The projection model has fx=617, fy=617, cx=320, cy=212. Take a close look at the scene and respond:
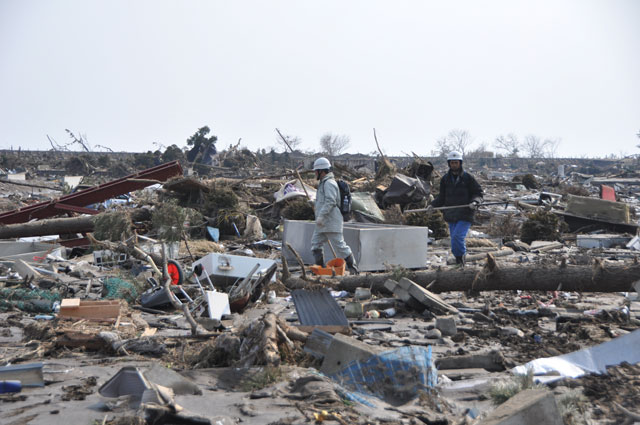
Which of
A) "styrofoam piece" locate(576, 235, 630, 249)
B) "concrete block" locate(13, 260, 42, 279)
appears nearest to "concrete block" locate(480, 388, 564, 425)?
"concrete block" locate(13, 260, 42, 279)

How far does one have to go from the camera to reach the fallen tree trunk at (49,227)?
1173 cm

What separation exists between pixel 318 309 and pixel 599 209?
11.4 metres

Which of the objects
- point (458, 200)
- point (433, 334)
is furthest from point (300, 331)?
point (458, 200)

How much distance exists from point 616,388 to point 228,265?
467 cm

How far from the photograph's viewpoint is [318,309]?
5805 millimetres

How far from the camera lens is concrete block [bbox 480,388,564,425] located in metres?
2.91

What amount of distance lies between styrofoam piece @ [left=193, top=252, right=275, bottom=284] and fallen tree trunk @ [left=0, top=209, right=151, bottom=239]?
5.27 meters

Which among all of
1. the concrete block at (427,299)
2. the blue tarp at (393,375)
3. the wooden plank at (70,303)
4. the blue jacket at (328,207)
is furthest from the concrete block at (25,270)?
the blue tarp at (393,375)

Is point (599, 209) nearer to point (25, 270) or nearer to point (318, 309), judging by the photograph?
point (318, 309)

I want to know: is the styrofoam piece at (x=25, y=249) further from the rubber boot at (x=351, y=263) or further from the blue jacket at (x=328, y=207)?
the rubber boot at (x=351, y=263)

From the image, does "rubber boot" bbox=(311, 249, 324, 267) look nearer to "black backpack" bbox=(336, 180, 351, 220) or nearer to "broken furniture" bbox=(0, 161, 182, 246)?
"black backpack" bbox=(336, 180, 351, 220)

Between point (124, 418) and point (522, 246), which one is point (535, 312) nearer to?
point (124, 418)

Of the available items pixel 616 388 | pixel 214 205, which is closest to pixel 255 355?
pixel 616 388

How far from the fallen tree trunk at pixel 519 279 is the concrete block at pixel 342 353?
299cm
